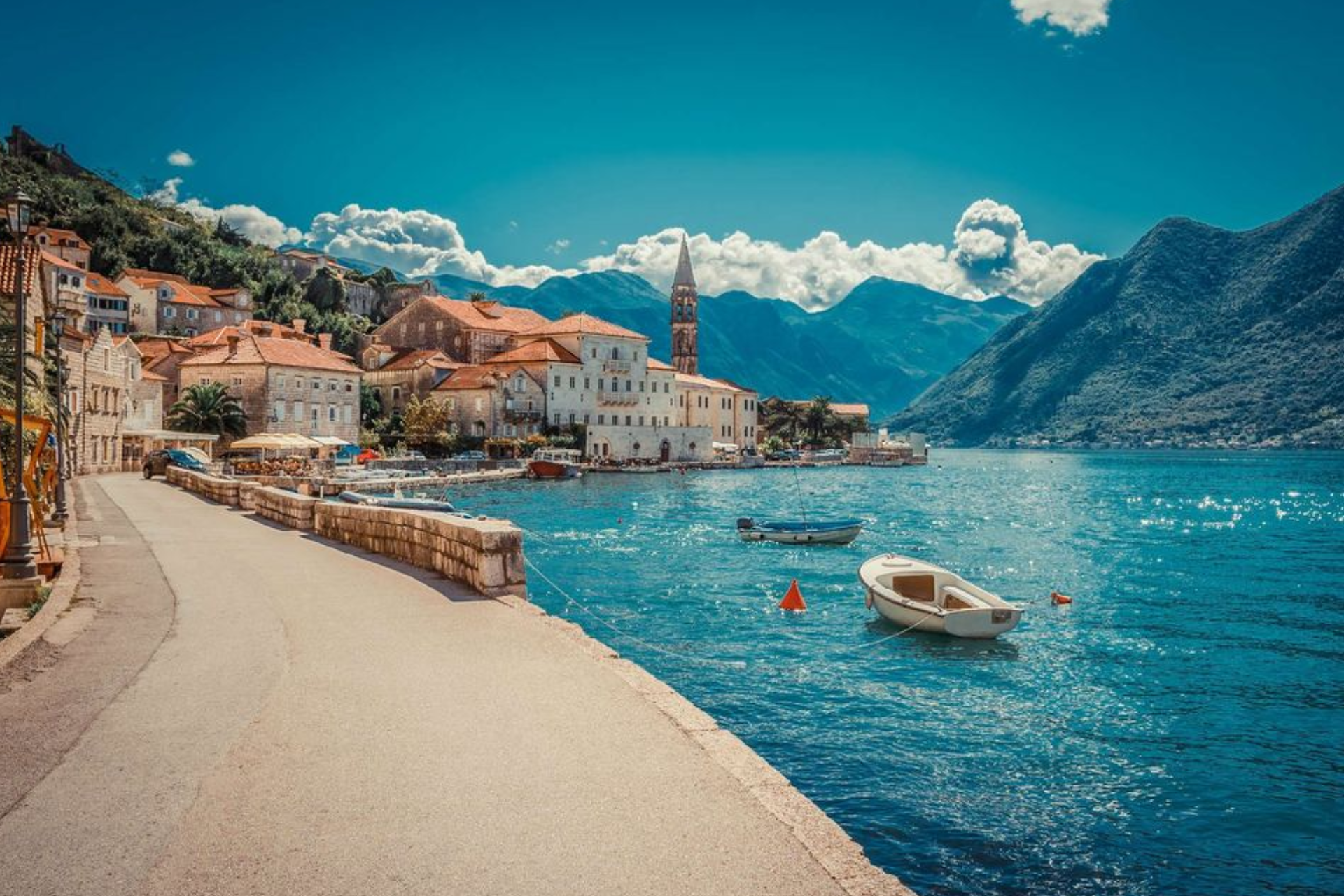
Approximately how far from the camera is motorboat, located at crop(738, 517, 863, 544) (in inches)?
1532

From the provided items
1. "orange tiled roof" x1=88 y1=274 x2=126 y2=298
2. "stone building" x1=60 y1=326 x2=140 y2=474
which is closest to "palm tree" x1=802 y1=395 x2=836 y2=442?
"orange tiled roof" x1=88 y1=274 x2=126 y2=298

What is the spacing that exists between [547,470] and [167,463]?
108ft

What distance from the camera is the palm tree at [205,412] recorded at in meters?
66.9

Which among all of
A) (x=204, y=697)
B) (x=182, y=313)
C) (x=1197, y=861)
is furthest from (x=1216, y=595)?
(x=182, y=313)

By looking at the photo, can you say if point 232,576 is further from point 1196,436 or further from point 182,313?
point 1196,436

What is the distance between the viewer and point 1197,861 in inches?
368

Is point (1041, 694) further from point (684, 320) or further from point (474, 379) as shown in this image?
point (684, 320)

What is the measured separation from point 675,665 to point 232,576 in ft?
22.6

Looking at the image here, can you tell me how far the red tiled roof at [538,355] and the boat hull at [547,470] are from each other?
49.2ft

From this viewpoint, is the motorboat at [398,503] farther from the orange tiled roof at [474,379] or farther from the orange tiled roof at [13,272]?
the orange tiled roof at [474,379]

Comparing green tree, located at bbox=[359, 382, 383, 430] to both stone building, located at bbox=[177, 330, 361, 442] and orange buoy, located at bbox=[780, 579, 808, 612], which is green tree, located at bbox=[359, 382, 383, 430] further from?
orange buoy, located at bbox=[780, 579, 808, 612]

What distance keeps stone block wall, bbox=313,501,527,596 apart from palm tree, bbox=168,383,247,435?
53.0m

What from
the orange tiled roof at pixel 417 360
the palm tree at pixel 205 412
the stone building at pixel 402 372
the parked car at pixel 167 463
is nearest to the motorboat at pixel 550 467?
the stone building at pixel 402 372

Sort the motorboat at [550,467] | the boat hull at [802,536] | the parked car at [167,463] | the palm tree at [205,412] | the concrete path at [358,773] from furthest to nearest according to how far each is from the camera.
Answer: the motorboat at [550,467] < the palm tree at [205,412] < the parked car at [167,463] < the boat hull at [802,536] < the concrete path at [358,773]
